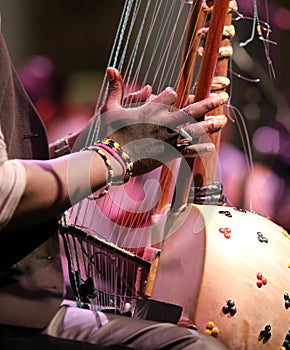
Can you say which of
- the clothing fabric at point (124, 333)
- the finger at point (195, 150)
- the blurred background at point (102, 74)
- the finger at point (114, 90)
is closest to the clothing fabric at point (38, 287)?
the clothing fabric at point (124, 333)

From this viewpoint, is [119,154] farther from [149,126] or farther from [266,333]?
[266,333]

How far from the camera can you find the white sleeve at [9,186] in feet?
2.48

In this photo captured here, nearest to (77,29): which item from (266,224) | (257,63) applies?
(257,63)

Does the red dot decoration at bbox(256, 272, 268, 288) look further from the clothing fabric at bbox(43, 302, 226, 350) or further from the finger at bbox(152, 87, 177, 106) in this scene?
the finger at bbox(152, 87, 177, 106)

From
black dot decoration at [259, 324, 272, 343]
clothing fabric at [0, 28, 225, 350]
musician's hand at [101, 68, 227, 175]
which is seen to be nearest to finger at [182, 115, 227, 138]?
musician's hand at [101, 68, 227, 175]

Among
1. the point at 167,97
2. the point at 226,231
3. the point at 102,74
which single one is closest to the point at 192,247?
the point at 226,231

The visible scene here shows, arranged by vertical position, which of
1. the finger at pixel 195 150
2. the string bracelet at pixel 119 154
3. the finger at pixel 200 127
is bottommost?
the string bracelet at pixel 119 154

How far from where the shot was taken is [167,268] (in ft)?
3.55

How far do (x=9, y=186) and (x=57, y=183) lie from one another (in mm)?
70

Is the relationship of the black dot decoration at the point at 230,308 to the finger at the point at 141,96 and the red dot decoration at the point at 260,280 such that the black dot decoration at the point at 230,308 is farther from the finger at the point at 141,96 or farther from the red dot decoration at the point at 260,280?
the finger at the point at 141,96

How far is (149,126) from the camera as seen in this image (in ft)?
2.96

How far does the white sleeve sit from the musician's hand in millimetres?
180

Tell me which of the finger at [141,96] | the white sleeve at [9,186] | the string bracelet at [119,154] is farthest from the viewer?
the finger at [141,96]

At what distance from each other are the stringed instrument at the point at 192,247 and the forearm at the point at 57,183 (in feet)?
0.40
